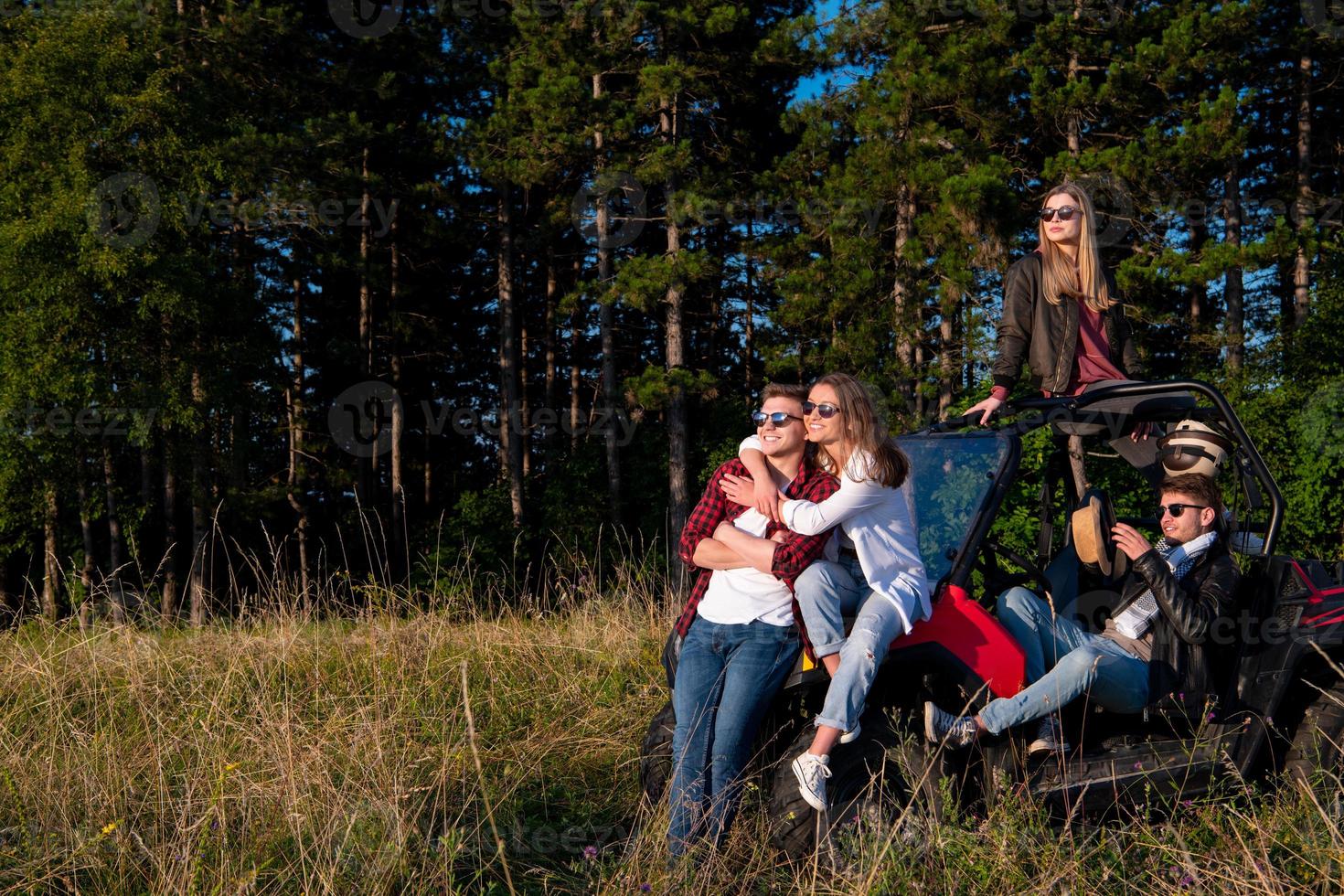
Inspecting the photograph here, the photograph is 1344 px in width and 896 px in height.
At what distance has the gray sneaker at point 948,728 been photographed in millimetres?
3377

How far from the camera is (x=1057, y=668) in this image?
3.53 metres

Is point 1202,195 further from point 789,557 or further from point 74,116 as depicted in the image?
point 74,116

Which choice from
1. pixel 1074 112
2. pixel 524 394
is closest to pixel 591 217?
pixel 524 394

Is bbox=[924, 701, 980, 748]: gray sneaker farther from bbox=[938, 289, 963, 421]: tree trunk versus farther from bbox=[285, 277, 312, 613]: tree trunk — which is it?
bbox=[285, 277, 312, 613]: tree trunk

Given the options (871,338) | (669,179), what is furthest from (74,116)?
(871,338)

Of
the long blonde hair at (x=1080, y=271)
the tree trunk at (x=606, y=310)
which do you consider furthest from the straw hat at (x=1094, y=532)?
the tree trunk at (x=606, y=310)

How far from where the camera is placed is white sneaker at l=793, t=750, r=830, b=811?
3227 millimetres

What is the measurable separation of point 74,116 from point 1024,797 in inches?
796

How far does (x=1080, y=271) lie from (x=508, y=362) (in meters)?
19.6

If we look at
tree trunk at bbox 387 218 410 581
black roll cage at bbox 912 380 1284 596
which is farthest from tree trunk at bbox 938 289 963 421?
black roll cage at bbox 912 380 1284 596

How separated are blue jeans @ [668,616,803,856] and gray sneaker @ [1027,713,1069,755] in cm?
91

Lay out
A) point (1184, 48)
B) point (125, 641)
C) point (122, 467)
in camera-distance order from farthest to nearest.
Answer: point (122, 467), point (1184, 48), point (125, 641)

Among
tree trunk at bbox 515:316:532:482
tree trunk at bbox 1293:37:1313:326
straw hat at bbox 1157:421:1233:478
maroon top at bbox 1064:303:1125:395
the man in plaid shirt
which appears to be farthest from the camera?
tree trunk at bbox 515:316:532:482

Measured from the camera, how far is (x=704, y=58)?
2019 cm
